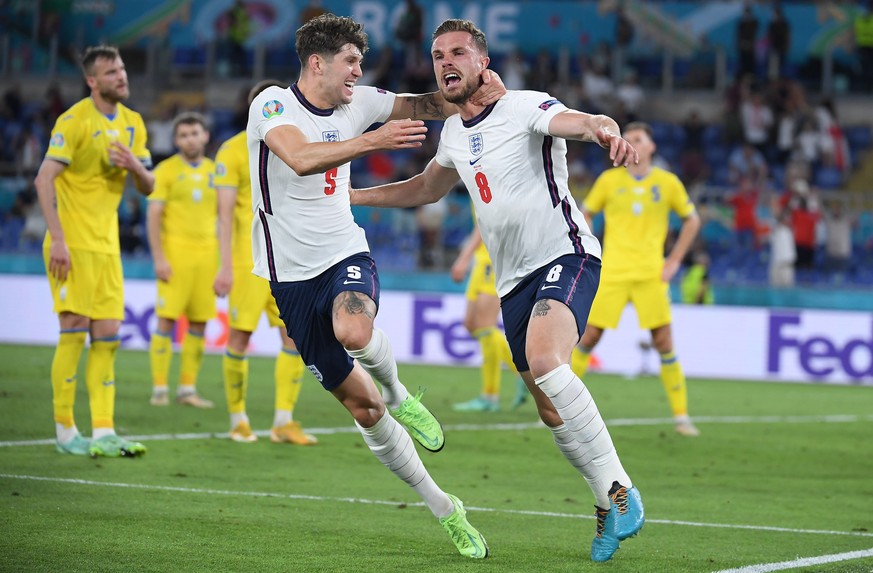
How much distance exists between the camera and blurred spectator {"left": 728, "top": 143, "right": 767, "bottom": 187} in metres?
22.8

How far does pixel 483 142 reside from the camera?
630 centimetres

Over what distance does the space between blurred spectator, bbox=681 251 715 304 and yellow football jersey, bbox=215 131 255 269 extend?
9.22 metres

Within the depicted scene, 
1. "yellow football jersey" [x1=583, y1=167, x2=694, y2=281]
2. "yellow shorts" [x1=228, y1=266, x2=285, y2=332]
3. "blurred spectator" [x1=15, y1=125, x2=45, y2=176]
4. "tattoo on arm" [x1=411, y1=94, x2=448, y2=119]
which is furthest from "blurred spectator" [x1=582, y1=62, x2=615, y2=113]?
"tattoo on arm" [x1=411, y1=94, x2=448, y2=119]

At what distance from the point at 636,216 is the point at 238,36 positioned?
16.9 metres

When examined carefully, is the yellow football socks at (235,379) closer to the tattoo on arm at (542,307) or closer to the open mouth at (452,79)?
the open mouth at (452,79)

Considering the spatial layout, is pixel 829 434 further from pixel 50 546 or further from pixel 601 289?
pixel 50 546

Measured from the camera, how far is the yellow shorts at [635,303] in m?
11.3

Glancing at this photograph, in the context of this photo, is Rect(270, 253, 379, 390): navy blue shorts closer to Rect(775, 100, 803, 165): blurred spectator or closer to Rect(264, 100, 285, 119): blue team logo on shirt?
Rect(264, 100, 285, 119): blue team logo on shirt


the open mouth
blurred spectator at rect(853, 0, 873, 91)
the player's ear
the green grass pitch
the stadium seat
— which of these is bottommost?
the green grass pitch

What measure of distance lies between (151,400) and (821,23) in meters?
18.3

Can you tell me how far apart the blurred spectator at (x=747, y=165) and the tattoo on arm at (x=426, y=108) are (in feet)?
54.0

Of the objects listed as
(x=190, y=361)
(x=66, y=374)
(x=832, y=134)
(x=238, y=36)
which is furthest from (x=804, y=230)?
(x=66, y=374)

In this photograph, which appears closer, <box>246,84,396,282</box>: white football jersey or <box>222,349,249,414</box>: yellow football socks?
<box>246,84,396,282</box>: white football jersey

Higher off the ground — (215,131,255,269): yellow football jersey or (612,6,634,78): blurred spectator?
(612,6,634,78): blurred spectator
